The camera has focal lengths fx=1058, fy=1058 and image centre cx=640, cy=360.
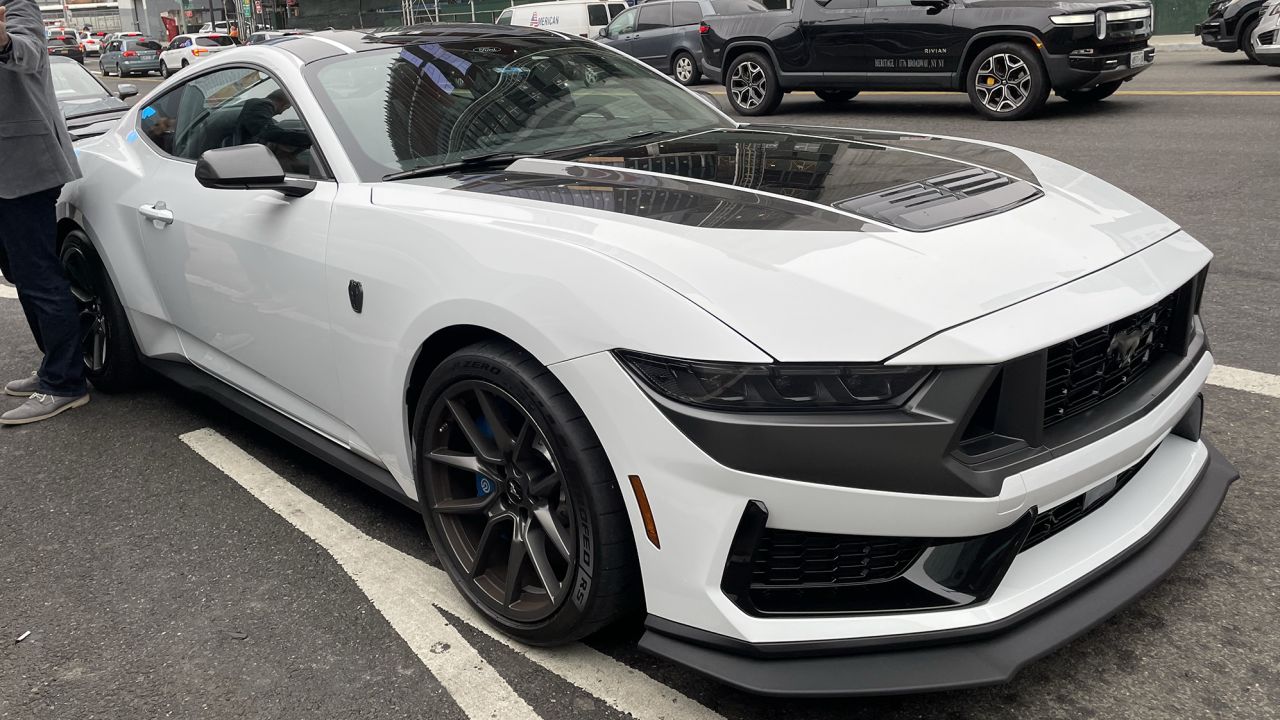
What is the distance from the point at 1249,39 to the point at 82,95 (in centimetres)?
1384

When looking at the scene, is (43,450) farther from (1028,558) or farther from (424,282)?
(1028,558)

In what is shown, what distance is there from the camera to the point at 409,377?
277cm

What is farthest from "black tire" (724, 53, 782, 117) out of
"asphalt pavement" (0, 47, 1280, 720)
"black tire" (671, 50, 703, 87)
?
"asphalt pavement" (0, 47, 1280, 720)

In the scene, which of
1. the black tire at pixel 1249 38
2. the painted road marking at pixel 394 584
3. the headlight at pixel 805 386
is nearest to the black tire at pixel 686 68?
the black tire at pixel 1249 38

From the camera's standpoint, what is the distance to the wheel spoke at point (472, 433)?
8.52ft

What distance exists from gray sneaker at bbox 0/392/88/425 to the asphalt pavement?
0.21ft

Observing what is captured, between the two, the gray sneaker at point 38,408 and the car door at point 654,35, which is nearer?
the gray sneaker at point 38,408

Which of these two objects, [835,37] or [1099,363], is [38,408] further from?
[835,37]

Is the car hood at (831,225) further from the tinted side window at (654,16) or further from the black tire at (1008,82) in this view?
the tinted side window at (654,16)

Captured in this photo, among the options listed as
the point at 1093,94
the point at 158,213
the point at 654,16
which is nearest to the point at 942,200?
the point at 158,213

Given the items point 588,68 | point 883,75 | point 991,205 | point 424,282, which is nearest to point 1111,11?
point 883,75

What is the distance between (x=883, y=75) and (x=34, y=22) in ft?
31.5

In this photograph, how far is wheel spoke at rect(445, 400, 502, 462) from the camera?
102 inches

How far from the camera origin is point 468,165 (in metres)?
3.18
